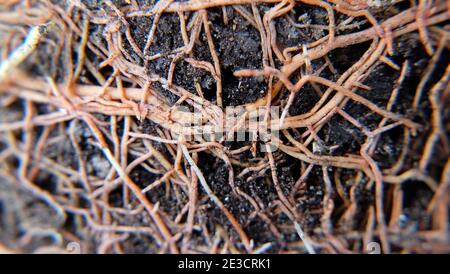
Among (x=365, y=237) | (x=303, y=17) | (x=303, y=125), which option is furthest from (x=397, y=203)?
(x=303, y=17)

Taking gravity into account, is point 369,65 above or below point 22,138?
above

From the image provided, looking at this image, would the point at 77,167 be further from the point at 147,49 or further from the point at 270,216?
the point at 270,216

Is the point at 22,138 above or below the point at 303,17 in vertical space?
below

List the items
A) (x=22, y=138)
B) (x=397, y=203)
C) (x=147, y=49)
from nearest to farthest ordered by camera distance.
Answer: (x=397, y=203) → (x=147, y=49) → (x=22, y=138)

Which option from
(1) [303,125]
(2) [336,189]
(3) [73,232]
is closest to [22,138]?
(3) [73,232]

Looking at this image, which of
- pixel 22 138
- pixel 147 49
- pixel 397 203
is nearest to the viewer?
pixel 397 203

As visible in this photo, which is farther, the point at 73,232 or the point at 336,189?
the point at 73,232
